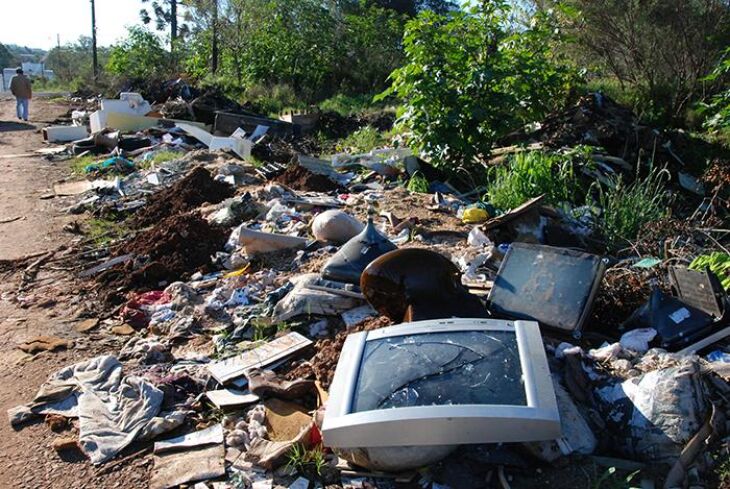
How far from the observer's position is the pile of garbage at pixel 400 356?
243 centimetres

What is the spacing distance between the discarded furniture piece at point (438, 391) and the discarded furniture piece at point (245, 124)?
10076 millimetres

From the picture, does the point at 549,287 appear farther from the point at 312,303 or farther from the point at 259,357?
the point at 259,357

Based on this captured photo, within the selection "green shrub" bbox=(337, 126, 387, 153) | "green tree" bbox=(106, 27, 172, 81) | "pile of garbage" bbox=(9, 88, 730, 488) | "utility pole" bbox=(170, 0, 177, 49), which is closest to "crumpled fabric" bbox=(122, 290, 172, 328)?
"pile of garbage" bbox=(9, 88, 730, 488)

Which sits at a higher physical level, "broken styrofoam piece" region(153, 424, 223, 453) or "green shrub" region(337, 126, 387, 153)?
"green shrub" region(337, 126, 387, 153)

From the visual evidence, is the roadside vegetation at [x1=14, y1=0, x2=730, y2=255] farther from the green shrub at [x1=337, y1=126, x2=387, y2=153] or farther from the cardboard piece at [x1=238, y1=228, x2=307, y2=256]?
the cardboard piece at [x1=238, y1=228, x2=307, y2=256]

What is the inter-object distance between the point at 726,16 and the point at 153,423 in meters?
12.1

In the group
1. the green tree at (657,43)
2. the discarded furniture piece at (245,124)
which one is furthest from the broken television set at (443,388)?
the discarded furniture piece at (245,124)

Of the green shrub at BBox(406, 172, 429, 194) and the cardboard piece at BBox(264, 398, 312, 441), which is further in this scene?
the green shrub at BBox(406, 172, 429, 194)

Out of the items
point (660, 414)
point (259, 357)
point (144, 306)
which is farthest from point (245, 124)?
point (660, 414)

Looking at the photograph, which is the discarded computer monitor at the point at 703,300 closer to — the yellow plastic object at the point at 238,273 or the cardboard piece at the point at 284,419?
the cardboard piece at the point at 284,419

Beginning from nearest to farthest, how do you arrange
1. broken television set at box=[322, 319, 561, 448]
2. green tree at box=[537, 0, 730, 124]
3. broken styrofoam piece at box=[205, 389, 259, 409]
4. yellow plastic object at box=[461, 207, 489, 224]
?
1. broken television set at box=[322, 319, 561, 448]
2. broken styrofoam piece at box=[205, 389, 259, 409]
3. yellow plastic object at box=[461, 207, 489, 224]
4. green tree at box=[537, 0, 730, 124]

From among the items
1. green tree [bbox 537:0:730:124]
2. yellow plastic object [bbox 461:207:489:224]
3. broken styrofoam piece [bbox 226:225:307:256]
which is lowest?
broken styrofoam piece [bbox 226:225:307:256]

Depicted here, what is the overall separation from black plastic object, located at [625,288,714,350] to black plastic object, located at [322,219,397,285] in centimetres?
171

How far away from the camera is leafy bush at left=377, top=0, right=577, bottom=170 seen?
689 centimetres
